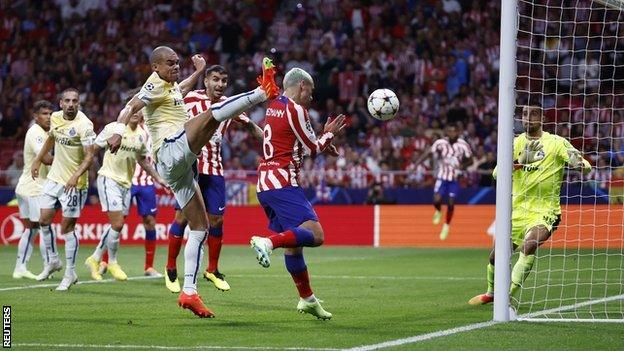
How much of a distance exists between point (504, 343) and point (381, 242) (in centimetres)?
1673

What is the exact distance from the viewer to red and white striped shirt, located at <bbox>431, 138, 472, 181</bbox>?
24766 mm

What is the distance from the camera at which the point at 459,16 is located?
3045cm

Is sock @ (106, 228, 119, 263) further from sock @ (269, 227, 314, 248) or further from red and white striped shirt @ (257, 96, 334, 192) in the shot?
sock @ (269, 227, 314, 248)

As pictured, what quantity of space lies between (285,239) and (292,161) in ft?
2.83

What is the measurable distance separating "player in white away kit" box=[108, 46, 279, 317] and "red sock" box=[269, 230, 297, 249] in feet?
3.04

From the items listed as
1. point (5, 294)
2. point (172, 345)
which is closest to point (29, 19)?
point (5, 294)

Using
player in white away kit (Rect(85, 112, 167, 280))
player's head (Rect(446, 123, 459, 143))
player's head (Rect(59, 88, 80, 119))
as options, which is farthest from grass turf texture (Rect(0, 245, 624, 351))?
player's head (Rect(446, 123, 459, 143))

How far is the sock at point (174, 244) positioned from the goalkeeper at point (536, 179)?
3724 millimetres

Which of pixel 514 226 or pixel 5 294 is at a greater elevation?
pixel 514 226

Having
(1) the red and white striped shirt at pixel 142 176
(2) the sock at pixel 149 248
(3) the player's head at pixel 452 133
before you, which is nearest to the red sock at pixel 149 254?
(2) the sock at pixel 149 248

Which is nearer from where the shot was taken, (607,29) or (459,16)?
(607,29)

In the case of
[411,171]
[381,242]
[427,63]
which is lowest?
[381,242]

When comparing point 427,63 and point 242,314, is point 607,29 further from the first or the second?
point 242,314

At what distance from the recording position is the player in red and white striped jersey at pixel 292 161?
407 inches
